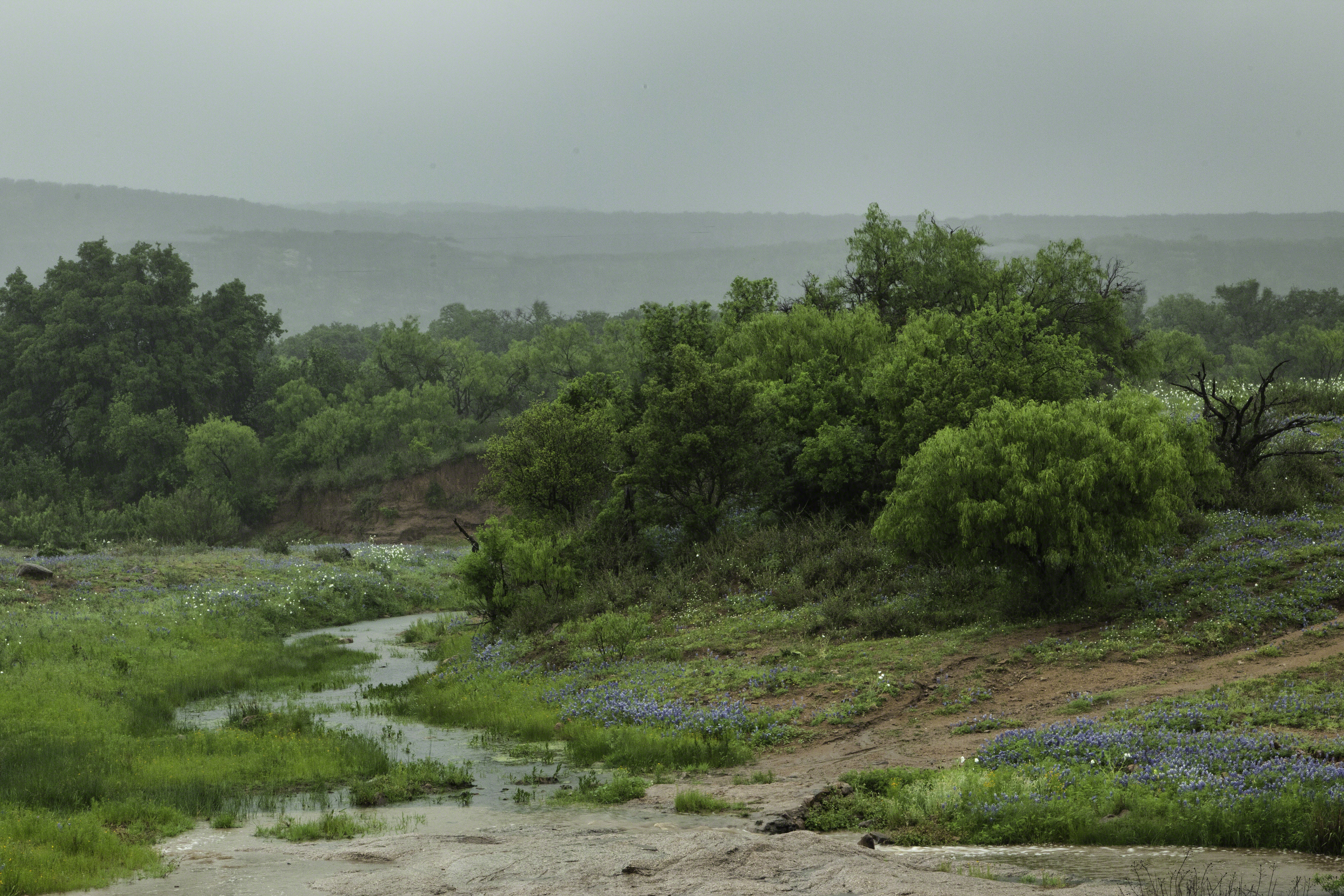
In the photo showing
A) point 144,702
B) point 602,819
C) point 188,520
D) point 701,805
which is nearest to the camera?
point 602,819

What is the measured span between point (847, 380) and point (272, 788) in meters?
27.9

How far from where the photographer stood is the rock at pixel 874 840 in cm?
1125

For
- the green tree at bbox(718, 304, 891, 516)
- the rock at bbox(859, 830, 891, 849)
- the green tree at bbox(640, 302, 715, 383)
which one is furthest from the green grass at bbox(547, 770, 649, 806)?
the green tree at bbox(640, 302, 715, 383)

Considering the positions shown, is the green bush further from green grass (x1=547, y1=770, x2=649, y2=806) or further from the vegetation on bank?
green grass (x1=547, y1=770, x2=649, y2=806)

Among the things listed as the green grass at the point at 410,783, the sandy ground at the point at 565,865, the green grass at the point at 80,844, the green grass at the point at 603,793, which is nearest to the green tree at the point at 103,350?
the green grass at the point at 410,783

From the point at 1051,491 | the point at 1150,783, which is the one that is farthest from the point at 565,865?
the point at 1051,491

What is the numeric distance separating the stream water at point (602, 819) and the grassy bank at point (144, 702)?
1005 mm

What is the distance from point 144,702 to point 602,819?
50.1 feet

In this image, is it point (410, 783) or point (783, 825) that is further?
point (410, 783)

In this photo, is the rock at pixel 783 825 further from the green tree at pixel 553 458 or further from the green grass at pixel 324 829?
the green tree at pixel 553 458

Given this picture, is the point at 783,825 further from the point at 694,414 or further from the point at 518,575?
the point at 694,414

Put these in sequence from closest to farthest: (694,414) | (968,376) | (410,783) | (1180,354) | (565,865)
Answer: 1. (565,865)
2. (410,783)
3. (968,376)
4. (694,414)
5. (1180,354)

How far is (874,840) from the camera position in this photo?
1135cm

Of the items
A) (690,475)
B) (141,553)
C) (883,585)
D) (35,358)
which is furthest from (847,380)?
(35,358)
